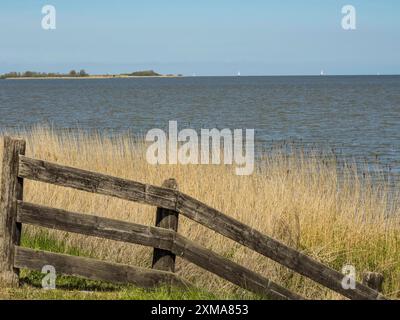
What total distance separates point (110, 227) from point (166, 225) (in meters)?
0.58

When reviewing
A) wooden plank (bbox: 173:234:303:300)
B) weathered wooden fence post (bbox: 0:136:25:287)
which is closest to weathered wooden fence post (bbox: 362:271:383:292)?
wooden plank (bbox: 173:234:303:300)

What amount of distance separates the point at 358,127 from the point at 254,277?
32061 mm

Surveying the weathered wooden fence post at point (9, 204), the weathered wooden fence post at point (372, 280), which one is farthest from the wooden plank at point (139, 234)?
the weathered wooden fence post at point (372, 280)

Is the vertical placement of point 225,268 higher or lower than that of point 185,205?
lower

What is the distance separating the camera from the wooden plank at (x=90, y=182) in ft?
22.2

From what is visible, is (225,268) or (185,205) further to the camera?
(225,268)

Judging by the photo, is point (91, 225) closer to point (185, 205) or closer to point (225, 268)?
point (185, 205)

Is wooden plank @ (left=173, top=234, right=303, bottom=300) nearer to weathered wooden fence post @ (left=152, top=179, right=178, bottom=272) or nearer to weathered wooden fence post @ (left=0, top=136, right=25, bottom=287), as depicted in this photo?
weathered wooden fence post @ (left=152, top=179, right=178, bottom=272)

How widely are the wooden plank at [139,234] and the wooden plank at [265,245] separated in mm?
278

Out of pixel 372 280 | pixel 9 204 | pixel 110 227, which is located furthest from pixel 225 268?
pixel 9 204

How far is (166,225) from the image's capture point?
23.2 ft

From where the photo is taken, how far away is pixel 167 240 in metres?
7.05

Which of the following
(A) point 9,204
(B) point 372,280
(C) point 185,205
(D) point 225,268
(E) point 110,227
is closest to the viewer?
(A) point 9,204
